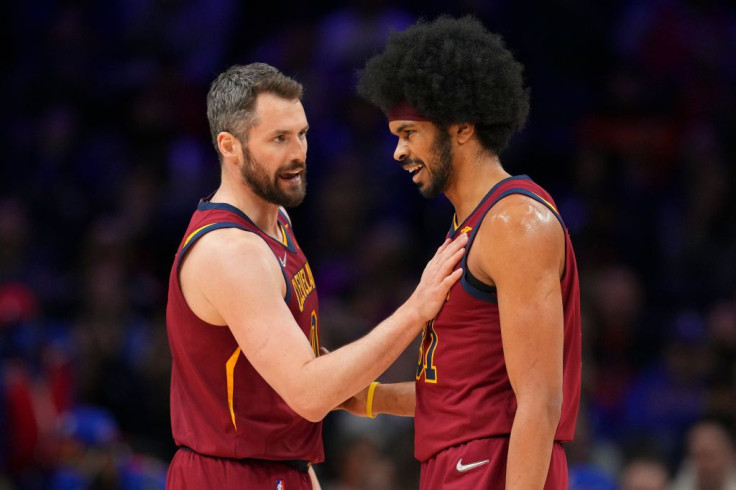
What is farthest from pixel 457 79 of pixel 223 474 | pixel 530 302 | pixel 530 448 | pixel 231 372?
pixel 223 474

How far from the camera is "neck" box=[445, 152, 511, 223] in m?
4.52

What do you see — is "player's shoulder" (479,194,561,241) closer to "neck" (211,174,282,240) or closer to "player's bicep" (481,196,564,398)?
"player's bicep" (481,196,564,398)

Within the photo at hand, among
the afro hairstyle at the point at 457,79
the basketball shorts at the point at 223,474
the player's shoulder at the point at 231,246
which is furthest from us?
the basketball shorts at the point at 223,474

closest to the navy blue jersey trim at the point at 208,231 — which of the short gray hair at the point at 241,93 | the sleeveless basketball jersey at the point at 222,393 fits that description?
the sleeveless basketball jersey at the point at 222,393

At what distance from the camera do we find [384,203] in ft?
32.8

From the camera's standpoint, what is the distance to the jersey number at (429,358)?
14.9ft

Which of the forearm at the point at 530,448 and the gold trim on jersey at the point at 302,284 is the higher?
the gold trim on jersey at the point at 302,284

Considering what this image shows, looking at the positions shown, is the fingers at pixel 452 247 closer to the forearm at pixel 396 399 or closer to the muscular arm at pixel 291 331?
the muscular arm at pixel 291 331

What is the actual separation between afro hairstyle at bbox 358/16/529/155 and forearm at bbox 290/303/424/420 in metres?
0.79

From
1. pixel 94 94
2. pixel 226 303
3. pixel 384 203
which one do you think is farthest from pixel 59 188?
pixel 226 303

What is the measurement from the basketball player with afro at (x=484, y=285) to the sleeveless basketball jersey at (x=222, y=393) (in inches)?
24.5

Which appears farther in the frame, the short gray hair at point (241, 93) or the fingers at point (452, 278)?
the short gray hair at point (241, 93)

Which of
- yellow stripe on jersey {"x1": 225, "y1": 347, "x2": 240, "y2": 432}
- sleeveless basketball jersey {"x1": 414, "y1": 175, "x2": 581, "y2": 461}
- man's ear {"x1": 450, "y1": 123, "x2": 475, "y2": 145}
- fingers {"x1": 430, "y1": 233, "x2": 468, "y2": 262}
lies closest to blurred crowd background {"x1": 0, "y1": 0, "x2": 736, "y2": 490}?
yellow stripe on jersey {"x1": 225, "y1": 347, "x2": 240, "y2": 432}

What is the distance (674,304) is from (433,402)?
5.29 m
